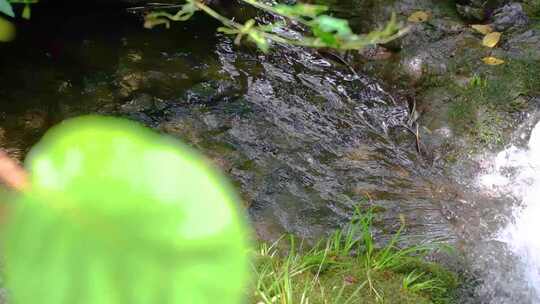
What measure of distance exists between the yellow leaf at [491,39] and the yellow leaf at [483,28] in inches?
3.7

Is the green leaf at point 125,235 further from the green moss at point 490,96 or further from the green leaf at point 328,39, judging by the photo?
Answer: the green moss at point 490,96

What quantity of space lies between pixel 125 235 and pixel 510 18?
569 cm

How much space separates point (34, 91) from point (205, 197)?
4756 mm

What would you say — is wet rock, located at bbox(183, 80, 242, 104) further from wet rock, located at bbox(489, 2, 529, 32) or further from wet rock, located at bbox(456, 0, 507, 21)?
wet rock, located at bbox(489, 2, 529, 32)

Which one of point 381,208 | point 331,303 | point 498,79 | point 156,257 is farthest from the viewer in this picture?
point 498,79

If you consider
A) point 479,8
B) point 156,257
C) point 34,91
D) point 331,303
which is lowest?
point 34,91

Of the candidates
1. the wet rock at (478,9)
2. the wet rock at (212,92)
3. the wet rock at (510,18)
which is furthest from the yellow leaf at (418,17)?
the wet rock at (212,92)

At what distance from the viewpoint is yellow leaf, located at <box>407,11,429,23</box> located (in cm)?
544

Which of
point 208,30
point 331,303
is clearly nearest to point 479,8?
point 208,30

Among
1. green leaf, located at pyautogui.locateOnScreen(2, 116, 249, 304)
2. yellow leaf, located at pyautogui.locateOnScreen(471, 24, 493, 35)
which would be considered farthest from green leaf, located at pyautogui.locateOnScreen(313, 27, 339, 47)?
yellow leaf, located at pyautogui.locateOnScreen(471, 24, 493, 35)

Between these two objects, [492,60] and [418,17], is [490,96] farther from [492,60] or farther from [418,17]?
[418,17]

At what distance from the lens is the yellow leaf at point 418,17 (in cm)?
544

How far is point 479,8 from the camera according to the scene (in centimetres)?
545

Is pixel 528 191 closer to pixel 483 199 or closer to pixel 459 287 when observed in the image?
pixel 483 199
